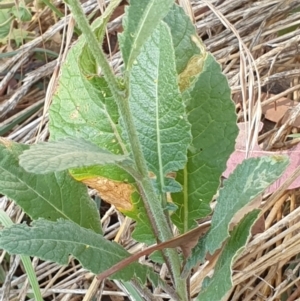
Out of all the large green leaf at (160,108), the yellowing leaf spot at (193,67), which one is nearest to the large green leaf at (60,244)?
the large green leaf at (160,108)

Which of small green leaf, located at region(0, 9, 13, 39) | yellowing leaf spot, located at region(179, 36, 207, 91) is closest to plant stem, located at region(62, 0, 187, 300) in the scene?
yellowing leaf spot, located at region(179, 36, 207, 91)

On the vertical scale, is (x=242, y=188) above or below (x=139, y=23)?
below

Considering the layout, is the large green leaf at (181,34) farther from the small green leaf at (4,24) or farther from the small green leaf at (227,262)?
the small green leaf at (4,24)

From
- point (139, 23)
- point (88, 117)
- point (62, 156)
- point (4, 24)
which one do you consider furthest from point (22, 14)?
point (62, 156)

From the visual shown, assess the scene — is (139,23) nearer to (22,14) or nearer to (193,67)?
(193,67)

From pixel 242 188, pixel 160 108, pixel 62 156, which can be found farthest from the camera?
pixel 160 108

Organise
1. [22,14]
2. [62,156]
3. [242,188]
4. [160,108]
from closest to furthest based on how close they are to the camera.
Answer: [62,156]
[242,188]
[160,108]
[22,14]

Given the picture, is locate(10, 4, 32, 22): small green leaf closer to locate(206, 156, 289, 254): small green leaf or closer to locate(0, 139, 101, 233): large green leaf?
locate(0, 139, 101, 233): large green leaf

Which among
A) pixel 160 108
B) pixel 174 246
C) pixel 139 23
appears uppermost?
pixel 139 23
